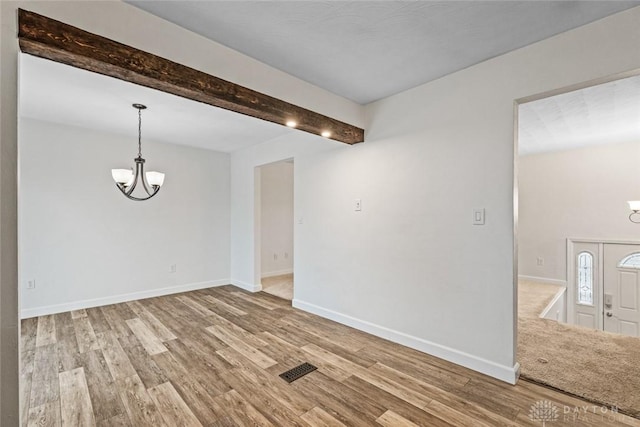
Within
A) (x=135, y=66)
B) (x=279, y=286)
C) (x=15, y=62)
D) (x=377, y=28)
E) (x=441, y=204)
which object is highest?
(x=377, y=28)

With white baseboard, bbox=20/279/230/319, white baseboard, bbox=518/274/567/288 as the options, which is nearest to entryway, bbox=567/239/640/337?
white baseboard, bbox=518/274/567/288

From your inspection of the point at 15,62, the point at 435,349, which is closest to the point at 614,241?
the point at 435,349

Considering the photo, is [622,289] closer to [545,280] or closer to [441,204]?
[545,280]

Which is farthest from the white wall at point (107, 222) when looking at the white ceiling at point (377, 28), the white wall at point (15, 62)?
the white ceiling at point (377, 28)

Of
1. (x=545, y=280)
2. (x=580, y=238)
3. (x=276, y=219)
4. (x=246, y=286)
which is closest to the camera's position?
(x=580, y=238)

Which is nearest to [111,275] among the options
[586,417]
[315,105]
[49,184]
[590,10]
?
[49,184]

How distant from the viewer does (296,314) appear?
3930 mm

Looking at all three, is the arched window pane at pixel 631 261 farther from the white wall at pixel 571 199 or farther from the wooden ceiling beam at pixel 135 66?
the wooden ceiling beam at pixel 135 66

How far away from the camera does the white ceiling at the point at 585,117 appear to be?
2834 mm

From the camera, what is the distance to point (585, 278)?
502cm

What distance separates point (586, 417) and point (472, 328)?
82 centimetres

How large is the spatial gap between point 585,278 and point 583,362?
3.43 metres

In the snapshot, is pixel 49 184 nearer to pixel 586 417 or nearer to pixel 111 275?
pixel 111 275

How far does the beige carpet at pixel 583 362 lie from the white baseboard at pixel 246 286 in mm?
3794
